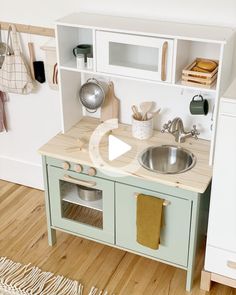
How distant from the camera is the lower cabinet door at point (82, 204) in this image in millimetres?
2607

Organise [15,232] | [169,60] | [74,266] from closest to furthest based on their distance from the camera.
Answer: [169,60] → [74,266] → [15,232]

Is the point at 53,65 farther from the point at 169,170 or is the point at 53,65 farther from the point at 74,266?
the point at 74,266

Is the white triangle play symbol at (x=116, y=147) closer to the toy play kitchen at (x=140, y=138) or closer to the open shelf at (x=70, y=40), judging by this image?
the toy play kitchen at (x=140, y=138)

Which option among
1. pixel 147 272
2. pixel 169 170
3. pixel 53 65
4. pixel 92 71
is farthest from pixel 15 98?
pixel 147 272

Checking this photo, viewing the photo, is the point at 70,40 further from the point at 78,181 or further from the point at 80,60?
the point at 78,181

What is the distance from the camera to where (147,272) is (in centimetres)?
272

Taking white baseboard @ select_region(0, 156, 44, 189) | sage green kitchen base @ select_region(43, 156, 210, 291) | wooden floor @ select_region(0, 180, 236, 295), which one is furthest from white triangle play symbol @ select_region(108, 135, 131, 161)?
white baseboard @ select_region(0, 156, 44, 189)

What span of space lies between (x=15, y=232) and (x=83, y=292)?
0.69m

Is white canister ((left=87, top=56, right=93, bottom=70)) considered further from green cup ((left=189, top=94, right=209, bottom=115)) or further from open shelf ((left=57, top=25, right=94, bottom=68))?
green cup ((left=189, top=94, right=209, bottom=115))

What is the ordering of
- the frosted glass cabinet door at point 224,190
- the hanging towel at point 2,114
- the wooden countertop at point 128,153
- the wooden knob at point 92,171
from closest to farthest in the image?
the frosted glass cabinet door at point 224,190 < the wooden countertop at point 128,153 < the wooden knob at point 92,171 < the hanging towel at point 2,114

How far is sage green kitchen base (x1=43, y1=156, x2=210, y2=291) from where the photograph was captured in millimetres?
2412

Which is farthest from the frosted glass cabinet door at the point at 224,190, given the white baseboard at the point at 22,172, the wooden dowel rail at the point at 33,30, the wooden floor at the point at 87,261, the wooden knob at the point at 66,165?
the white baseboard at the point at 22,172

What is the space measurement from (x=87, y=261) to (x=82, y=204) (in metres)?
0.34

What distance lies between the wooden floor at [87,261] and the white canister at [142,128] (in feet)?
2.32
